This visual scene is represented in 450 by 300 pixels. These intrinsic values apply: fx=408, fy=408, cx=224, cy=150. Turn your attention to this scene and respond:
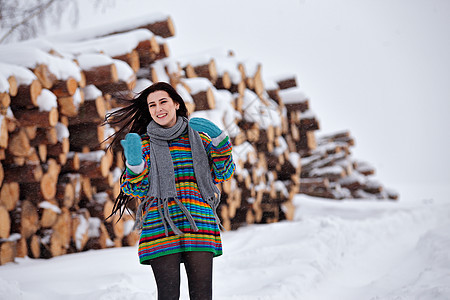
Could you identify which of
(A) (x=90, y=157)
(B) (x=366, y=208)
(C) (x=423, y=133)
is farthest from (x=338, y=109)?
(A) (x=90, y=157)

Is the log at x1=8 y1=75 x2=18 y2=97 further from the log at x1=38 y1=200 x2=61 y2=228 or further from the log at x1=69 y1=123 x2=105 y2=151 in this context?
the log at x1=38 y1=200 x2=61 y2=228

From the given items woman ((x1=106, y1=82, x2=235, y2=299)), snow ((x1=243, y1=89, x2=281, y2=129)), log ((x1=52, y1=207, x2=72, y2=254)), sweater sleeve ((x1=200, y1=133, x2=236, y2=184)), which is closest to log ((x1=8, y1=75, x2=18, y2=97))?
log ((x1=52, y1=207, x2=72, y2=254))

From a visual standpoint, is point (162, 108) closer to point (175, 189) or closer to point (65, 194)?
point (175, 189)

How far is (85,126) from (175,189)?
2.23 meters

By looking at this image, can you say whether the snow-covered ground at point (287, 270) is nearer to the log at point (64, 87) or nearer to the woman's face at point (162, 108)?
the woman's face at point (162, 108)

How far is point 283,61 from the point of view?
9556 centimetres

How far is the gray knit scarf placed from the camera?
69.7 inches

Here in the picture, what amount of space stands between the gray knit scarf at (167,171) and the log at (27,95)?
1.61 metres

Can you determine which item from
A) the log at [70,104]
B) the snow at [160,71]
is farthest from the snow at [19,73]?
the snow at [160,71]

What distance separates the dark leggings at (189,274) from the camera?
174 centimetres

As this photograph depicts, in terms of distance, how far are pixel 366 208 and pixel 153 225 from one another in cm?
608

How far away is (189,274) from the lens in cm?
179

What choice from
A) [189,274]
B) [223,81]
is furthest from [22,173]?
[223,81]

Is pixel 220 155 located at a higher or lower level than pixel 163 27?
lower
